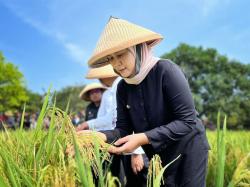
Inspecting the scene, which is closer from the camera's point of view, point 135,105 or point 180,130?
point 180,130

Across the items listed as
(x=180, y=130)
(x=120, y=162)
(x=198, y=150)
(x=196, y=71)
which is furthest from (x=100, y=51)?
(x=196, y=71)

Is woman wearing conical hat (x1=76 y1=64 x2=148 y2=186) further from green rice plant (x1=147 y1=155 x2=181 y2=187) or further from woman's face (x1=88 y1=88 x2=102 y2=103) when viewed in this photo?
green rice plant (x1=147 y1=155 x2=181 y2=187)

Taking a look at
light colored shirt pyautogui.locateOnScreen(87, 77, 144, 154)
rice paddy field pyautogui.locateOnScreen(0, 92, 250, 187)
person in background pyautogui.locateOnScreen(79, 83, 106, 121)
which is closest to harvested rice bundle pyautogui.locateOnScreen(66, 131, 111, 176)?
rice paddy field pyautogui.locateOnScreen(0, 92, 250, 187)

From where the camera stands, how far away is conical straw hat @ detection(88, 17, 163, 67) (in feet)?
6.82

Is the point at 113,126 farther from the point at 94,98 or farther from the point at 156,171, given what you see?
the point at 156,171

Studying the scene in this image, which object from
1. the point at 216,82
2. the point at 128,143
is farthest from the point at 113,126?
the point at 216,82

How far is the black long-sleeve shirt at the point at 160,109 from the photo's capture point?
2061mm

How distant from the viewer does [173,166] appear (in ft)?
7.27

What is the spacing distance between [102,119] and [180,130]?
1606 mm

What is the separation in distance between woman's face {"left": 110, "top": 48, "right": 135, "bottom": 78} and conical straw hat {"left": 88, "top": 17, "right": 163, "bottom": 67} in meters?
0.04

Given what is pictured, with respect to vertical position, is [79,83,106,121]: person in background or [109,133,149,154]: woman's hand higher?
[79,83,106,121]: person in background

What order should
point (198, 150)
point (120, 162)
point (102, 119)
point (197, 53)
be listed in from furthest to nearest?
1. point (197, 53)
2. point (120, 162)
3. point (102, 119)
4. point (198, 150)

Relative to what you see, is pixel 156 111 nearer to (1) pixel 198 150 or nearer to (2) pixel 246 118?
(1) pixel 198 150

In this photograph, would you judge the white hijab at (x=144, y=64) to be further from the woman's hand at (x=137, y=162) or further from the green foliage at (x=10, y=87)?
the green foliage at (x=10, y=87)
